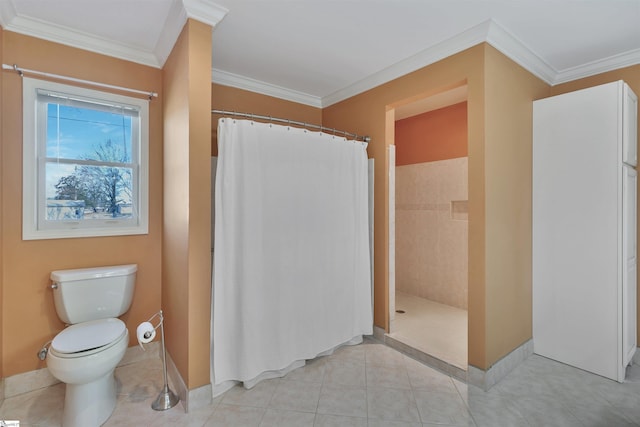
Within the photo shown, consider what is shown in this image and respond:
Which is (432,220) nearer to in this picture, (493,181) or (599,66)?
(493,181)

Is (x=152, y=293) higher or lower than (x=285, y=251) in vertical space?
lower

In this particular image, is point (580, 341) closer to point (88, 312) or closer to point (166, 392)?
point (166, 392)

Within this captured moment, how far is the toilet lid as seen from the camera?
1.59 metres

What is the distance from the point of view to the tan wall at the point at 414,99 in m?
2.00

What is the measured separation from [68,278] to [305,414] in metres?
1.71

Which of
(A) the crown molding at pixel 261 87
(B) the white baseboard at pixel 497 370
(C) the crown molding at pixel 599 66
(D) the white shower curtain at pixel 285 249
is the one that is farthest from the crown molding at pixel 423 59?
(B) the white baseboard at pixel 497 370

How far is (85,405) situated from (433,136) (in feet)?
12.9

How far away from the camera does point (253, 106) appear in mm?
2857

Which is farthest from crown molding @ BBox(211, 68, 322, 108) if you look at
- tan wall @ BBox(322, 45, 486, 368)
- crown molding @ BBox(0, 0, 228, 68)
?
crown molding @ BBox(0, 0, 228, 68)

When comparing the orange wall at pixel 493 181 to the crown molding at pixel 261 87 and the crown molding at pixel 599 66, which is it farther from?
the crown molding at pixel 261 87

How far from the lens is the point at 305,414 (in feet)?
5.68

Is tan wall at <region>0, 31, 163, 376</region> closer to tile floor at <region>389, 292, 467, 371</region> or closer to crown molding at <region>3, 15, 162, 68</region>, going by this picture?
crown molding at <region>3, 15, 162, 68</region>

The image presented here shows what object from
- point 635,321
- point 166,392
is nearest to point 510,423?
point 635,321

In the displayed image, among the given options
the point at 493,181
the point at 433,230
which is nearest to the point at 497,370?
the point at 493,181
